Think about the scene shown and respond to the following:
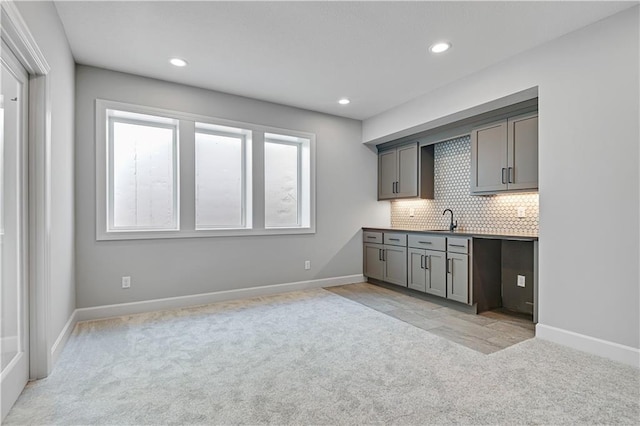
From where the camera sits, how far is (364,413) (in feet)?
5.90

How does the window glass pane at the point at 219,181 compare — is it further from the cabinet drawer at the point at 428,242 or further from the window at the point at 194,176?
the cabinet drawer at the point at 428,242

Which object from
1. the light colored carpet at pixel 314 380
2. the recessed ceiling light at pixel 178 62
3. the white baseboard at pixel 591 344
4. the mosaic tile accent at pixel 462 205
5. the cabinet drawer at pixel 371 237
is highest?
the recessed ceiling light at pixel 178 62

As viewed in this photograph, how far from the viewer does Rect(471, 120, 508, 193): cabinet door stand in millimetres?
3621

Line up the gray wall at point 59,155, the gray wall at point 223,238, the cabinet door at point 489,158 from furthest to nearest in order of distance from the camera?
the cabinet door at point 489,158 < the gray wall at point 223,238 < the gray wall at point 59,155

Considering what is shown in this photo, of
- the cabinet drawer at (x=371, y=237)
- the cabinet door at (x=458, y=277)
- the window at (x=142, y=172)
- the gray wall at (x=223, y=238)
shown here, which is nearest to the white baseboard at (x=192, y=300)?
the gray wall at (x=223, y=238)

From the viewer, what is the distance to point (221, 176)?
4.35 meters

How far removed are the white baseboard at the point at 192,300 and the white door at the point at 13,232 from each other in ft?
4.59

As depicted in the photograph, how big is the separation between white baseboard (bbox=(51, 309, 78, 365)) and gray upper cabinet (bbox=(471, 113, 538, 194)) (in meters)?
4.26

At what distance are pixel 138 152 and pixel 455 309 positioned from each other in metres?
4.09

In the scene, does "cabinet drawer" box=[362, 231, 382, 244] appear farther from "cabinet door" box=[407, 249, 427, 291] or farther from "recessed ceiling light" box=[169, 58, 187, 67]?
"recessed ceiling light" box=[169, 58, 187, 67]

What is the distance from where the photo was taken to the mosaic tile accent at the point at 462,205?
379cm

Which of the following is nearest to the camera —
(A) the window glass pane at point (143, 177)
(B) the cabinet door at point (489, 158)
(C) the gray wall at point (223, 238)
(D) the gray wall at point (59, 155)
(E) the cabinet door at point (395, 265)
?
(D) the gray wall at point (59, 155)

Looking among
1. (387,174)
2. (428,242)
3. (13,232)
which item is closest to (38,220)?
(13,232)

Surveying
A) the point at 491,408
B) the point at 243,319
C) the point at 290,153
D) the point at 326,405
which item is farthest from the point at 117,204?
the point at 491,408
